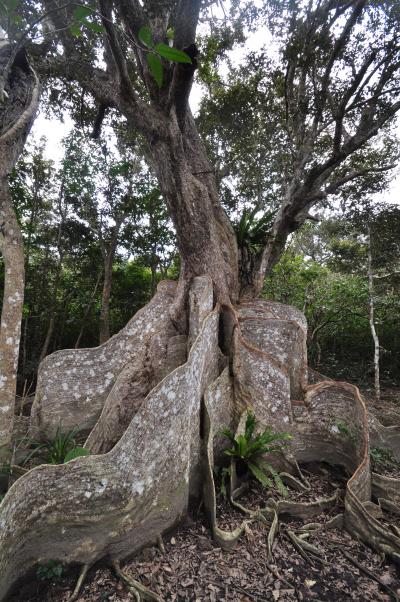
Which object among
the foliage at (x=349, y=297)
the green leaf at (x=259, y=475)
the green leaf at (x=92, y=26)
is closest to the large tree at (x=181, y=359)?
the green leaf at (x=92, y=26)

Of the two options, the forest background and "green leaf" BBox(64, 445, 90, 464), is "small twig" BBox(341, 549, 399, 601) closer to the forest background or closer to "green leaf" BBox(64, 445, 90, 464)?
"green leaf" BBox(64, 445, 90, 464)

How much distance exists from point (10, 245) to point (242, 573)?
3555 mm

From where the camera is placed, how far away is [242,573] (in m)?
2.35

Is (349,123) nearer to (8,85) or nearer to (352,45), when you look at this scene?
(352,45)

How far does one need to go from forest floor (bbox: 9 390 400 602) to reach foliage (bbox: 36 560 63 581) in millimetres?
46

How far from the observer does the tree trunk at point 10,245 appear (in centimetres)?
268

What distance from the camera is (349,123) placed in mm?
6430

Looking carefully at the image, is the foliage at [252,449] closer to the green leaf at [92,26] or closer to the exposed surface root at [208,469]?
the exposed surface root at [208,469]

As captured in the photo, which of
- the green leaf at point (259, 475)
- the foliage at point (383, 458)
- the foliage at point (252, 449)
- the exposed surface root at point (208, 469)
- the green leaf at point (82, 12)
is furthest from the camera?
the foliage at point (383, 458)

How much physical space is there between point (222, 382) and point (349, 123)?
255 inches

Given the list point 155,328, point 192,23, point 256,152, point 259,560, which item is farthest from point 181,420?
point 256,152

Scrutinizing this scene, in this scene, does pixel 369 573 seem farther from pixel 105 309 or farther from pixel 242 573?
pixel 105 309

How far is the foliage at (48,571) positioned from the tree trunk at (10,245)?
103 centimetres

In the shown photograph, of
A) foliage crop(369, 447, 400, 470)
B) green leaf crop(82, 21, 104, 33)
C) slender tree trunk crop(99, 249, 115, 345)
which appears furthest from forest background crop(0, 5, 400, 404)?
green leaf crop(82, 21, 104, 33)
